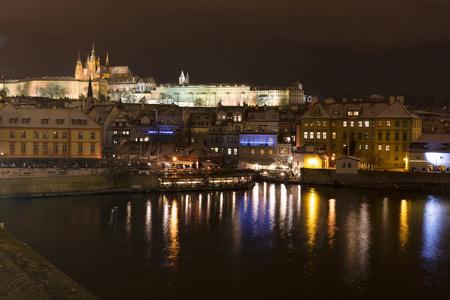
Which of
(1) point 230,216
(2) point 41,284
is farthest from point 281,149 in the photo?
(2) point 41,284

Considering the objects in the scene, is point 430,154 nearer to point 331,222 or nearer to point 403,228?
point 403,228

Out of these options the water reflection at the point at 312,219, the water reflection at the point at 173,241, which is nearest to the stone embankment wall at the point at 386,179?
the water reflection at the point at 312,219

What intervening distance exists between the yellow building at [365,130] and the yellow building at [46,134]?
949 inches

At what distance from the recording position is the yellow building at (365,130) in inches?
1929

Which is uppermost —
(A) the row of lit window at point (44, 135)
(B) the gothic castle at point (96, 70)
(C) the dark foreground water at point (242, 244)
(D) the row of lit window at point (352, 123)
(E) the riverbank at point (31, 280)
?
(B) the gothic castle at point (96, 70)

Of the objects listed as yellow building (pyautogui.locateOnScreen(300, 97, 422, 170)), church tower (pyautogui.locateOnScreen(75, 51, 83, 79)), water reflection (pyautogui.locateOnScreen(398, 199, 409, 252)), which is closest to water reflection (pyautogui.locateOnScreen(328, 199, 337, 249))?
water reflection (pyautogui.locateOnScreen(398, 199, 409, 252))

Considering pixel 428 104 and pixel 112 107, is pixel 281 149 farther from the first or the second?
pixel 428 104

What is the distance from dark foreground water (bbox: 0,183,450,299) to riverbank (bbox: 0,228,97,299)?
2.98m

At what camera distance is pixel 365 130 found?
2037 inches

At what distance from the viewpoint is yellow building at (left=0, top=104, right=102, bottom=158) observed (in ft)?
142

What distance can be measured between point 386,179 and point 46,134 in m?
32.0

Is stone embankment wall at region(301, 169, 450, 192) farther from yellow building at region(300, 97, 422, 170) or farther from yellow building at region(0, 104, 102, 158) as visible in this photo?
yellow building at region(0, 104, 102, 158)

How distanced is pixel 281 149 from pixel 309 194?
14.6m

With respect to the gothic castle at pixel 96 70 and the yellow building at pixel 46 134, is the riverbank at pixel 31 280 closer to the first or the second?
the yellow building at pixel 46 134
